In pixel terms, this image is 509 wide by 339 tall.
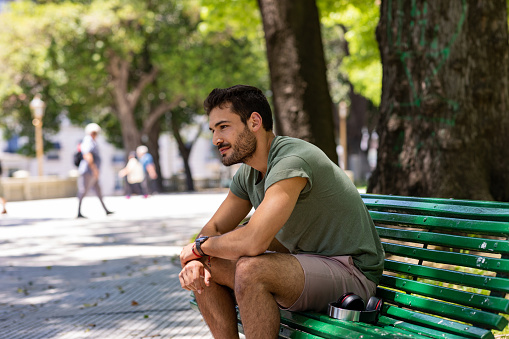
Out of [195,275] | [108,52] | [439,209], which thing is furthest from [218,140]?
[108,52]

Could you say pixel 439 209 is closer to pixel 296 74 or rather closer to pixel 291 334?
pixel 291 334

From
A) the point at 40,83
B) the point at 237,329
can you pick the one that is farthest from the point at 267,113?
the point at 40,83

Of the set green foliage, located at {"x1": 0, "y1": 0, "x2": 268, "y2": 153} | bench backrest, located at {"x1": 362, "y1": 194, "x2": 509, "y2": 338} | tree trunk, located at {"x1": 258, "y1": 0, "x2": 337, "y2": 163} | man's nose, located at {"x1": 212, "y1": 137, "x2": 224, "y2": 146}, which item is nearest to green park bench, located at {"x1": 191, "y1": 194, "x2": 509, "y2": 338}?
bench backrest, located at {"x1": 362, "y1": 194, "x2": 509, "y2": 338}

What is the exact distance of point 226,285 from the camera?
3.21 meters

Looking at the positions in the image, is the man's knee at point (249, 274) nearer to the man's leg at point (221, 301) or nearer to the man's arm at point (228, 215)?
the man's leg at point (221, 301)

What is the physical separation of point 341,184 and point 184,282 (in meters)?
0.89

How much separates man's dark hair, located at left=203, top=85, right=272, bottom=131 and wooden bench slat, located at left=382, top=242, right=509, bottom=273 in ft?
3.04

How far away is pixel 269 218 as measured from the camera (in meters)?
2.89

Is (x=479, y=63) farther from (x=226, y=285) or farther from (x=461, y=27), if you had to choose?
(x=226, y=285)

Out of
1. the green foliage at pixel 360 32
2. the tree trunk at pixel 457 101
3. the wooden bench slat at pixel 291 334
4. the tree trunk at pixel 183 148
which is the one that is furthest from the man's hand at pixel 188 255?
the tree trunk at pixel 183 148

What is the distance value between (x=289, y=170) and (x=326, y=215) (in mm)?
315

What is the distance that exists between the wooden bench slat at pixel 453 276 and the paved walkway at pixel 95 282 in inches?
65.3

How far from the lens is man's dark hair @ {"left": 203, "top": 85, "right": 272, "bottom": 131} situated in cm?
321

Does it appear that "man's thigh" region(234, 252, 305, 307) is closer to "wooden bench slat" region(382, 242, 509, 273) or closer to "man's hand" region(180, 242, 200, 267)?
"man's hand" region(180, 242, 200, 267)
